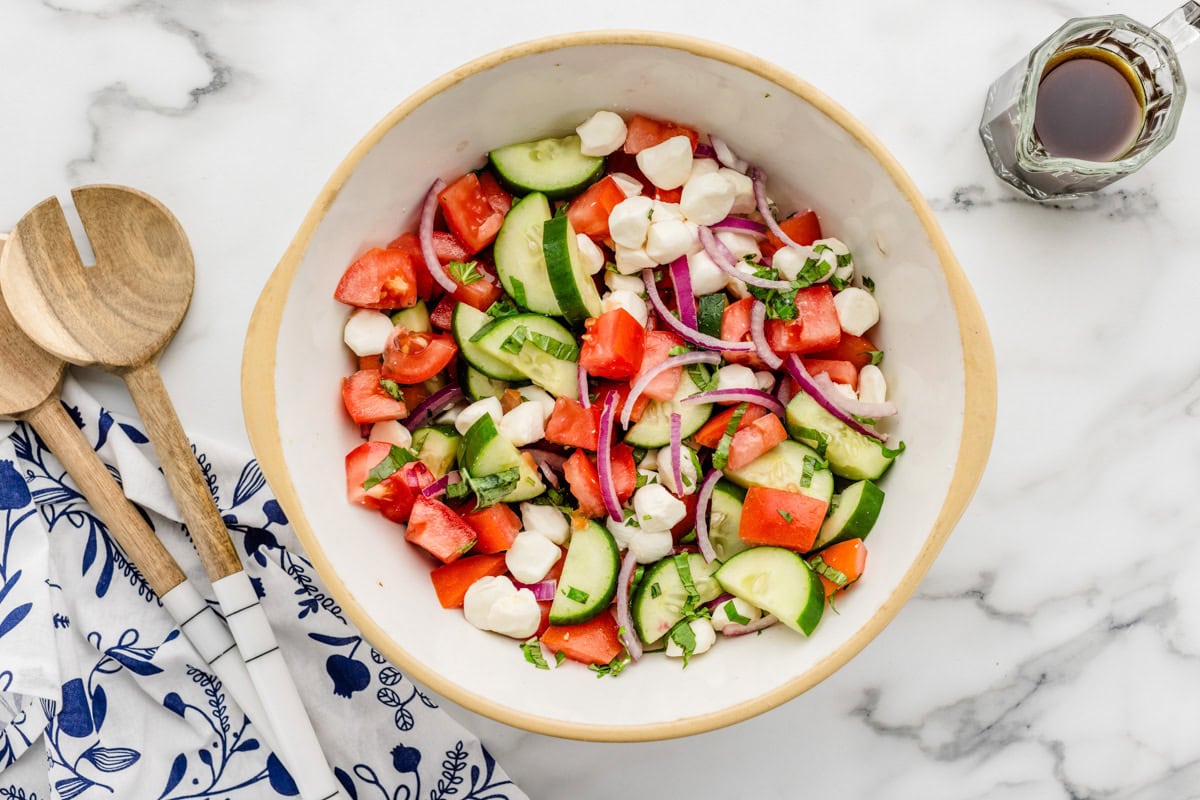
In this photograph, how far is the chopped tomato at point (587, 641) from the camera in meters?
1.88

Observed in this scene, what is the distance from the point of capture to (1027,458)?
2217 mm

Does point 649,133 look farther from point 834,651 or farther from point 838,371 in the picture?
point 834,651

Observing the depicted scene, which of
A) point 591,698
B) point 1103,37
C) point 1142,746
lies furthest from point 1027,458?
point 591,698

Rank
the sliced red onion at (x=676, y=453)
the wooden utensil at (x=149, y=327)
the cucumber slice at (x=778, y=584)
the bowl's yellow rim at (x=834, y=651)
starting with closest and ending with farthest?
the bowl's yellow rim at (x=834, y=651), the cucumber slice at (x=778, y=584), the sliced red onion at (x=676, y=453), the wooden utensil at (x=149, y=327)

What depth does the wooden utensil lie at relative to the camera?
6.87 ft

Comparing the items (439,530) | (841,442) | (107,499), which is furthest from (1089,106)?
(107,499)

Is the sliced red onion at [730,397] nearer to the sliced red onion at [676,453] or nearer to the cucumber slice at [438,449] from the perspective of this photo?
the sliced red onion at [676,453]

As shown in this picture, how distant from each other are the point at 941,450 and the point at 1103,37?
1.06m

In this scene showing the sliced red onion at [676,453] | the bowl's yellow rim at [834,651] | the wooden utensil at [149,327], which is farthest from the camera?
the wooden utensil at [149,327]

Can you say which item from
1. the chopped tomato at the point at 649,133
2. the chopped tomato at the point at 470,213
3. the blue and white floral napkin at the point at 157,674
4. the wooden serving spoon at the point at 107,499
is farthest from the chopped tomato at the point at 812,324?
the wooden serving spoon at the point at 107,499

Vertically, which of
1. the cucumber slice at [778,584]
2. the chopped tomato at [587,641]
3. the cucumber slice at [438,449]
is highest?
the cucumber slice at [438,449]

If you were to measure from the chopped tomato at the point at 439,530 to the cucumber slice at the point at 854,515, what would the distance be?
0.66 meters

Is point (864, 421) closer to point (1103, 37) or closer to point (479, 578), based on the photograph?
point (479, 578)

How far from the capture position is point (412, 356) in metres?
1.87
